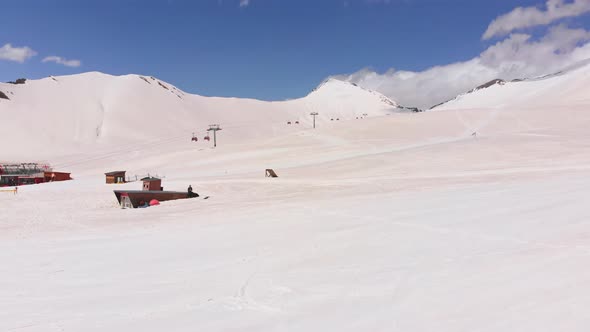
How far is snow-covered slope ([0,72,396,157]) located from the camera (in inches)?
3632

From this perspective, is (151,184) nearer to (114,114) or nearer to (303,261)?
(303,261)

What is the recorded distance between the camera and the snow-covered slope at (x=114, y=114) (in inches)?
3632

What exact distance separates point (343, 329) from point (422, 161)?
122 ft

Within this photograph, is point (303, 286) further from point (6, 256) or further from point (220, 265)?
point (6, 256)

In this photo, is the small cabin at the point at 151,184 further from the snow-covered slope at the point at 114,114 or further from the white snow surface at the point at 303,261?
the snow-covered slope at the point at 114,114

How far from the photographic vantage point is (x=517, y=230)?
9.49m

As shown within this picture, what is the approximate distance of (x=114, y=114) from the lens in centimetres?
10988

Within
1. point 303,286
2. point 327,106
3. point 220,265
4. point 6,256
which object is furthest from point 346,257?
point 327,106

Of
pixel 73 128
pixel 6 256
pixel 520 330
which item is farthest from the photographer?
pixel 73 128

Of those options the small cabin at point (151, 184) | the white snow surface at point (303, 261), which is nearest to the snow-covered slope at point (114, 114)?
the small cabin at point (151, 184)

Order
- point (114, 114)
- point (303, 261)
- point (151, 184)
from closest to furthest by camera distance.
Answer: point (303, 261) < point (151, 184) < point (114, 114)

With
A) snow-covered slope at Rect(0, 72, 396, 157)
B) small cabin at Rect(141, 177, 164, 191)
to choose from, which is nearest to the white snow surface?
small cabin at Rect(141, 177, 164, 191)

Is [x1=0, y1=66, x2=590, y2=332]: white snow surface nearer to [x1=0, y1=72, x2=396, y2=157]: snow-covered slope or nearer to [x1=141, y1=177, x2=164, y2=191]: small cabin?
[x1=141, y1=177, x2=164, y2=191]: small cabin

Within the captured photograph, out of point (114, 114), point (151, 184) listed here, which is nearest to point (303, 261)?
point (151, 184)
